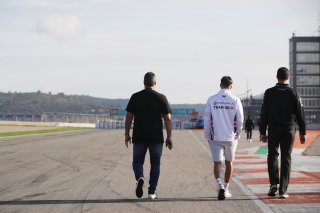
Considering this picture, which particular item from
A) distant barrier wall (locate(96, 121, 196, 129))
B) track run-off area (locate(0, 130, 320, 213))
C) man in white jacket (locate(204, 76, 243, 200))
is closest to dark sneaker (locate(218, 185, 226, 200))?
track run-off area (locate(0, 130, 320, 213))

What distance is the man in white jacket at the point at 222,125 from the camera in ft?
30.2

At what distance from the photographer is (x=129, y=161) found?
16.8 meters

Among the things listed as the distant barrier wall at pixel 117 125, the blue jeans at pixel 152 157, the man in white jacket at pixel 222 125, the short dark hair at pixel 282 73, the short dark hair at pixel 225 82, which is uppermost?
the short dark hair at pixel 282 73

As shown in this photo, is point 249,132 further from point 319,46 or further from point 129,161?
point 319,46

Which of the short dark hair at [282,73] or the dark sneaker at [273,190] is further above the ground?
the short dark hair at [282,73]

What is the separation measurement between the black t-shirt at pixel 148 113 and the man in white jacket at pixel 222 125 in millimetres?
702

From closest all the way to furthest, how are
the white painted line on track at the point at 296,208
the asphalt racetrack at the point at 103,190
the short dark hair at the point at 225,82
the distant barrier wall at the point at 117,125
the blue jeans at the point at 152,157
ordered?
the white painted line on track at the point at 296,208
the asphalt racetrack at the point at 103,190
the blue jeans at the point at 152,157
the short dark hair at the point at 225,82
the distant barrier wall at the point at 117,125

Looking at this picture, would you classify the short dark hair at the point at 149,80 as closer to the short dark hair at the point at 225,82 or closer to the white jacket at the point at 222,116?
the white jacket at the point at 222,116

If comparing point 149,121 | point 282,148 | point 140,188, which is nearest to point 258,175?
point 282,148

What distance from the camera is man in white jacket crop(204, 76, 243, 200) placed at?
9195 millimetres

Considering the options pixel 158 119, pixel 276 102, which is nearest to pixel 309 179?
pixel 276 102

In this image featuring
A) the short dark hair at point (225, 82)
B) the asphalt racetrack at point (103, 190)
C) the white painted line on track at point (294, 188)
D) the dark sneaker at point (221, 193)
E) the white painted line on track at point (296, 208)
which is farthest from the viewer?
the white painted line on track at point (294, 188)

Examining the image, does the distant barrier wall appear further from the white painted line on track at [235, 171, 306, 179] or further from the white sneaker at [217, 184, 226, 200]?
the white sneaker at [217, 184, 226, 200]

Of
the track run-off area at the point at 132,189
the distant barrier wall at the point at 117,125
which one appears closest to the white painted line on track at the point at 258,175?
the track run-off area at the point at 132,189
